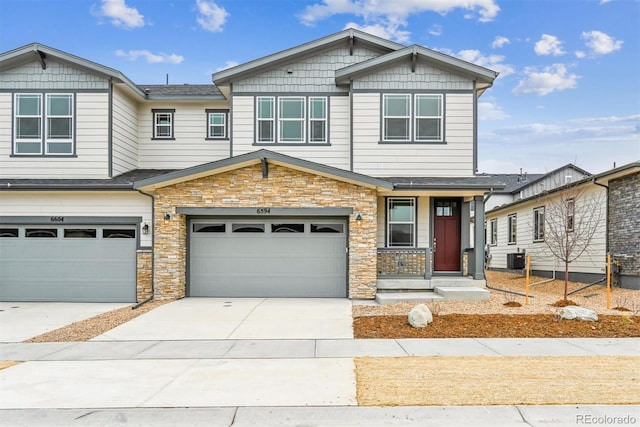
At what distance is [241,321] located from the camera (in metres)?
10.1

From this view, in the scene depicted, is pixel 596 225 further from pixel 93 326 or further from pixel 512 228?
pixel 93 326

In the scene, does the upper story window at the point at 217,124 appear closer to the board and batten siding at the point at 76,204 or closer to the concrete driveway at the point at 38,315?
the board and batten siding at the point at 76,204

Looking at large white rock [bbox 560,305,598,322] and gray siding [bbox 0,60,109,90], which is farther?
gray siding [bbox 0,60,109,90]

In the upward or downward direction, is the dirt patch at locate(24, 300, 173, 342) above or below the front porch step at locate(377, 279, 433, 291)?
below

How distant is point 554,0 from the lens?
1466cm

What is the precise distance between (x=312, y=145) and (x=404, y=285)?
5208 mm

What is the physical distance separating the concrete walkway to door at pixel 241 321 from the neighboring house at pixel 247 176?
112 centimetres

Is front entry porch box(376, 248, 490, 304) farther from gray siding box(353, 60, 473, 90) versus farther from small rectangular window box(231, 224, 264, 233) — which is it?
gray siding box(353, 60, 473, 90)

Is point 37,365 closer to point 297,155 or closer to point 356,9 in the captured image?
point 297,155

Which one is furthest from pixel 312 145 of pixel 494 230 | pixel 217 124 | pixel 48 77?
pixel 494 230

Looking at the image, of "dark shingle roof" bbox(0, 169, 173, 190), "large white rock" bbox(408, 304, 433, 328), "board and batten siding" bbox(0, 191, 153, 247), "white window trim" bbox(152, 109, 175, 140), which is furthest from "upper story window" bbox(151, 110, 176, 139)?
"large white rock" bbox(408, 304, 433, 328)

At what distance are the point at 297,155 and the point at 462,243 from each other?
5.84m

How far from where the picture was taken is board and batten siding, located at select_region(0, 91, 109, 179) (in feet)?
47.0

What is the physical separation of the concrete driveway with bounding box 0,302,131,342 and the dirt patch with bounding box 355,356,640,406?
6.96 meters
